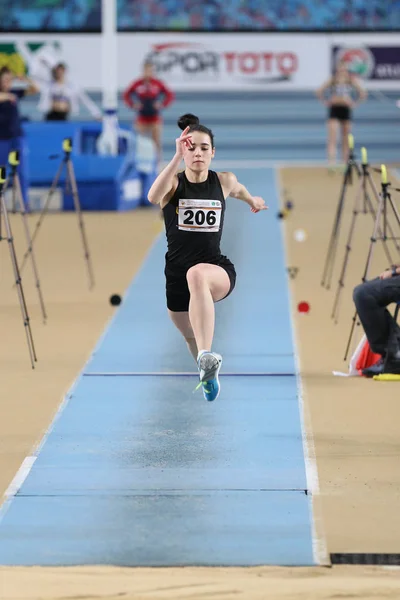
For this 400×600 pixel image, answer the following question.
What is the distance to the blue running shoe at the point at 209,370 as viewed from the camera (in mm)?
7219

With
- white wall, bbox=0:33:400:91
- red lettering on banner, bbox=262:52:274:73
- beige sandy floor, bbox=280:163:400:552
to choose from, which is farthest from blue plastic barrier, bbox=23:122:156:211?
red lettering on banner, bbox=262:52:274:73

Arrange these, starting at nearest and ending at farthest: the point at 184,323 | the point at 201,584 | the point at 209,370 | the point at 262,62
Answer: the point at 201,584 → the point at 209,370 → the point at 184,323 → the point at 262,62

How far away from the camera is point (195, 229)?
25.3 ft

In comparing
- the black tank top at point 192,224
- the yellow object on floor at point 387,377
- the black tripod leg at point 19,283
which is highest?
the black tank top at point 192,224

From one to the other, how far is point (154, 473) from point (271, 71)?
24.5 metres

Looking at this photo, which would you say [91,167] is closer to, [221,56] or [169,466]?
[221,56]

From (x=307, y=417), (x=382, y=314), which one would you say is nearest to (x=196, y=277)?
(x=307, y=417)

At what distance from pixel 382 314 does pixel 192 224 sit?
1.83 m

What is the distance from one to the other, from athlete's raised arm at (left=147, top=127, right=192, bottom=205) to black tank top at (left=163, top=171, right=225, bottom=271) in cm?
6

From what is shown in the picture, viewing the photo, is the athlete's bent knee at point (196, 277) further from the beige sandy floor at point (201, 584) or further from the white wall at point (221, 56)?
the white wall at point (221, 56)

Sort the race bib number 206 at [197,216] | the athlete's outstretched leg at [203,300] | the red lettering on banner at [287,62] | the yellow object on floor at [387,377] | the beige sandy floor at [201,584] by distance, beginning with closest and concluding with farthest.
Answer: the beige sandy floor at [201,584] → the athlete's outstretched leg at [203,300] → the race bib number 206 at [197,216] → the yellow object on floor at [387,377] → the red lettering on banner at [287,62]

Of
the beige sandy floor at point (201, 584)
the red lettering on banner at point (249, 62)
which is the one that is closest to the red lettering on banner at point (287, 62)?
the red lettering on banner at point (249, 62)

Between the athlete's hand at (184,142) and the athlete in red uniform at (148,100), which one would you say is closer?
the athlete's hand at (184,142)

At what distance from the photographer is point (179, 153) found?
7.36 meters
